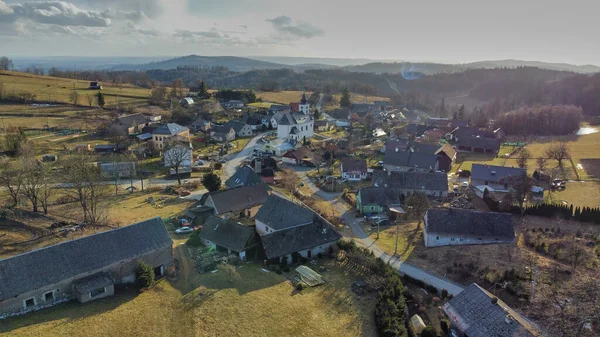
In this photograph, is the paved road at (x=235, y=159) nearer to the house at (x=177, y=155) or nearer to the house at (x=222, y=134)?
the house at (x=222, y=134)

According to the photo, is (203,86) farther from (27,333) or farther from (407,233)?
(27,333)

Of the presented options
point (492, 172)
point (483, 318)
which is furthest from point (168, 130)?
point (483, 318)

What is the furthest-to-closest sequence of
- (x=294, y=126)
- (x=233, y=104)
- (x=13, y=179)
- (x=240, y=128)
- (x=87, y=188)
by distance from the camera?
1. (x=233, y=104)
2. (x=240, y=128)
3. (x=294, y=126)
4. (x=87, y=188)
5. (x=13, y=179)

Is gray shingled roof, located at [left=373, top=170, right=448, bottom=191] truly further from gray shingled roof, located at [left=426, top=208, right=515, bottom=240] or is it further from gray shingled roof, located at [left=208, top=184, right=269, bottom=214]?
gray shingled roof, located at [left=208, top=184, right=269, bottom=214]

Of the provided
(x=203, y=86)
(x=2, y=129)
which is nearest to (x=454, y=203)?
(x=2, y=129)

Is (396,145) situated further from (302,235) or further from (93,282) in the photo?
(93,282)

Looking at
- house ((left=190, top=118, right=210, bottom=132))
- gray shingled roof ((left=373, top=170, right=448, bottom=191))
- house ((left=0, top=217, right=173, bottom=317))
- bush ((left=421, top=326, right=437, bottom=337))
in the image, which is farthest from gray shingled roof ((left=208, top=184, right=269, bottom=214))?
house ((left=190, top=118, right=210, bottom=132))
